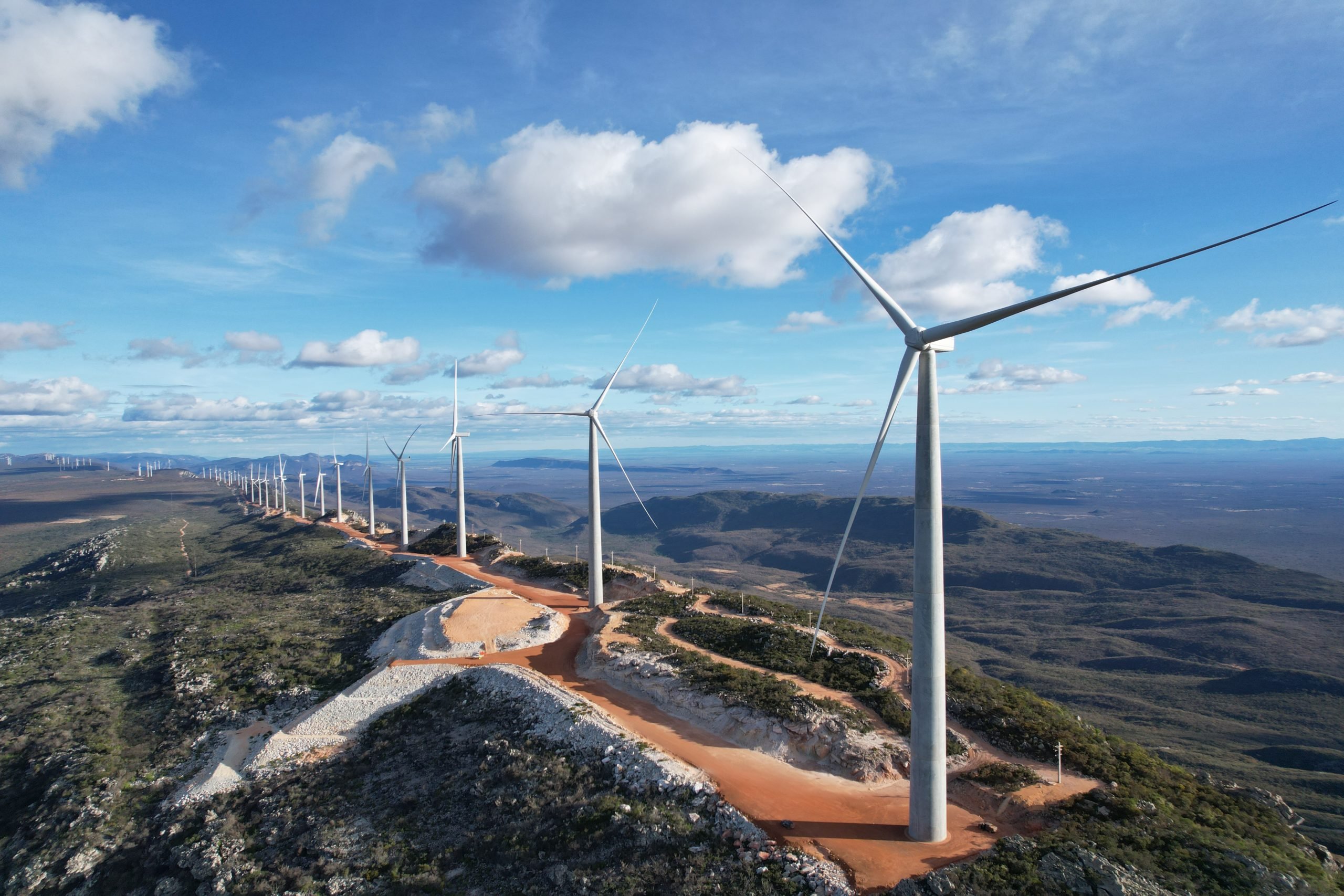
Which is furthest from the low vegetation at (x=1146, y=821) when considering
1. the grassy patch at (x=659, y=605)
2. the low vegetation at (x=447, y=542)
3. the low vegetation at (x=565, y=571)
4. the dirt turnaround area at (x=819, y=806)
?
the low vegetation at (x=447, y=542)

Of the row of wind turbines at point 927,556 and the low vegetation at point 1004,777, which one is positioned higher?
the row of wind turbines at point 927,556

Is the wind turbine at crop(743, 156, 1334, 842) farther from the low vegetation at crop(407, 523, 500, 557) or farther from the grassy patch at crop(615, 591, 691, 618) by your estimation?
the low vegetation at crop(407, 523, 500, 557)

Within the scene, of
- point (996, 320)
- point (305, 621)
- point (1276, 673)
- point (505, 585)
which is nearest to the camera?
point (996, 320)

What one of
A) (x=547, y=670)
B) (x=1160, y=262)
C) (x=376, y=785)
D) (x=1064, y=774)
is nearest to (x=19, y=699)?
(x=376, y=785)

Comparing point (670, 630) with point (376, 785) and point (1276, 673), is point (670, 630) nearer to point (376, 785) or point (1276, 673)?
point (376, 785)

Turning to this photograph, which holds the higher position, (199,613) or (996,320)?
(996,320)

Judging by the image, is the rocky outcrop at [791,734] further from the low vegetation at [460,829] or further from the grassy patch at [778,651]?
the low vegetation at [460,829]

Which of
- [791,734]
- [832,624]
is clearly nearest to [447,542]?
[832,624]
